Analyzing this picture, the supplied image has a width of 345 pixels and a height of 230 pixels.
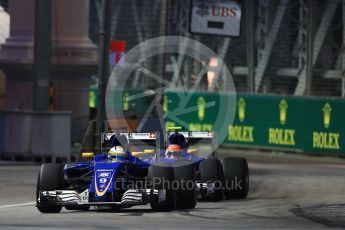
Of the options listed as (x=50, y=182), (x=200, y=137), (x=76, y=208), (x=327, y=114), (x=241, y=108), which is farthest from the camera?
(x=241, y=108)

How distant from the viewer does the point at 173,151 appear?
71.9ft

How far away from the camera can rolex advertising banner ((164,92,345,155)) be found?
1519 inches

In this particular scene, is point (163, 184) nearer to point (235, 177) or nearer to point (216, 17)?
point (235, 177)

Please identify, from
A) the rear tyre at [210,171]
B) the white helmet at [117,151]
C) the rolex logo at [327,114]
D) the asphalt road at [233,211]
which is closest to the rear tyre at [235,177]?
the asphalt road at [233,211]

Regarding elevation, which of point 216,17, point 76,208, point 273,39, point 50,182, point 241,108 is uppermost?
point 216,17

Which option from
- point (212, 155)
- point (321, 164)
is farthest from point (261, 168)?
point (212, 155)

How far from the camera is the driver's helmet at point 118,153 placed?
2045 cm

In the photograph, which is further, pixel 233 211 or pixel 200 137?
pixel 200 137

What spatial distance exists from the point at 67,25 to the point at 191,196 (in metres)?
17.2

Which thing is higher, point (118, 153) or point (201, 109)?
point (118, 153)

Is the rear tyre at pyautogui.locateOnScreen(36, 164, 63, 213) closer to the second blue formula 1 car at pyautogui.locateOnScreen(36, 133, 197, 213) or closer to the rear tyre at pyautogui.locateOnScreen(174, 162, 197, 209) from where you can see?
the second blue formula 1 car at pyautogui.locateOnScreen(36, 133, 197, 213)

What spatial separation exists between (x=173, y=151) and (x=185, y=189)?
1.92 m

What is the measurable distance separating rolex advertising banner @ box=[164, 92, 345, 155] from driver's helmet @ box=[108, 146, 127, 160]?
18073 mm

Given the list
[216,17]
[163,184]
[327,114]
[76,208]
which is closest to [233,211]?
[163,184]
